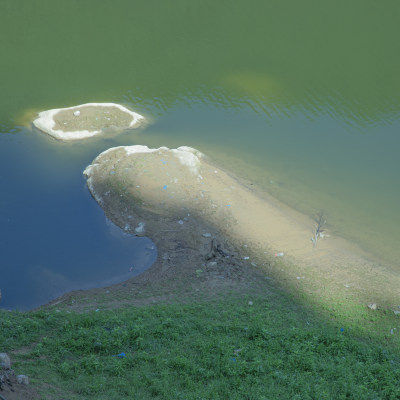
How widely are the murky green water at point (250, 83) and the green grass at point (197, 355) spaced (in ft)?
17.6

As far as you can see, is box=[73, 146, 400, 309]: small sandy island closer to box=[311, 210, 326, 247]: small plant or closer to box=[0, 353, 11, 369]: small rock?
box=[311, 210, 326, 247]: small plant

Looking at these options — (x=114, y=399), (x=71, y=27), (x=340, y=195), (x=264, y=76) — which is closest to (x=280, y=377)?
(x=114, y=399)

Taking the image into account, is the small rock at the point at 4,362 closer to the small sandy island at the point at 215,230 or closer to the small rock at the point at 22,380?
the small rock at the point at 22,380

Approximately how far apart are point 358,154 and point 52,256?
11.0 meters

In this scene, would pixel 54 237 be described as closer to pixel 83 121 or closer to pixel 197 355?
pixel 83 121

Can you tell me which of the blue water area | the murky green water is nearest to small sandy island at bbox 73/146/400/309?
the blue water area

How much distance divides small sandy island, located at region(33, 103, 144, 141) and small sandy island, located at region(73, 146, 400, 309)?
2275mm

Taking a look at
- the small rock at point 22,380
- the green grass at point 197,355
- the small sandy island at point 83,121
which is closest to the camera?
the small rock at point 22,380

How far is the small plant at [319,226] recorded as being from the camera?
12.6m

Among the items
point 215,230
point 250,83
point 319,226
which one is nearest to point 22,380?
point 215,230

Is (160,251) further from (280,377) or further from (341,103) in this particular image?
(341,103)

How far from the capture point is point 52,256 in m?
11.8

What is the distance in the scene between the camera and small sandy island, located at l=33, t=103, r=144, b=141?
16.6 meters

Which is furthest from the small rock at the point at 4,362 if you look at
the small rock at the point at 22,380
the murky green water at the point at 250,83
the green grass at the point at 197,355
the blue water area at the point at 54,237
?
the murky green water at the point at 250,83
